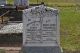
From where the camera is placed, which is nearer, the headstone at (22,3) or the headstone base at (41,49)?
the headstone base at (41,49)

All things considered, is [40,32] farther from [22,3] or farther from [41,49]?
[22,3]

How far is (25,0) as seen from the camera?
936 inches

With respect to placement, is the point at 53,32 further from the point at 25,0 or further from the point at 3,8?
the point at 25,0

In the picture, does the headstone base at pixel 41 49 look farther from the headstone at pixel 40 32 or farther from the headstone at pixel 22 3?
the headstone at pixel 22 3

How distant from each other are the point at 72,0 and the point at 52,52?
29.4m

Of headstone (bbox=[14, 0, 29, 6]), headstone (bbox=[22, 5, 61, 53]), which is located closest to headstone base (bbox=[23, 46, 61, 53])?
headstone (bbox=[22, 5, 61, 53])

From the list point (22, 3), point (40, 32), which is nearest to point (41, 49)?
point (40, 32)

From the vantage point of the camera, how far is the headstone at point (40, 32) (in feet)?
29.9

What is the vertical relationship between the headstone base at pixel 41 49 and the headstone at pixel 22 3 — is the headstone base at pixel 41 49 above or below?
below

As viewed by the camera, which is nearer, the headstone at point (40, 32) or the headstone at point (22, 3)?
the headstone at point (40, 32)

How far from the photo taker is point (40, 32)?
30.1 ft

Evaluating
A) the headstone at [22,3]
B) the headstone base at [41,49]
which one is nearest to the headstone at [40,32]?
the headstone base at [41,49]

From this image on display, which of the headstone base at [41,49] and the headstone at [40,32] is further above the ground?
the headstone at [40,32]

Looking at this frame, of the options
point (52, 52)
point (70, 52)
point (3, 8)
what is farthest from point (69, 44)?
point (3, 8)
